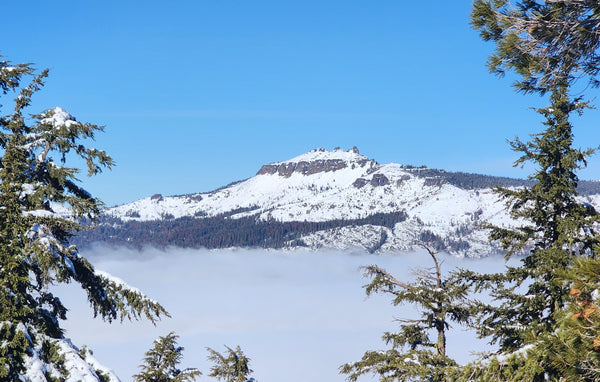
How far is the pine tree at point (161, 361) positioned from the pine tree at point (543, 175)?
41.2ft

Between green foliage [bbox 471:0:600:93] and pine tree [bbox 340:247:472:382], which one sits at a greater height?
green foliage [bbox 471:0:600:93]

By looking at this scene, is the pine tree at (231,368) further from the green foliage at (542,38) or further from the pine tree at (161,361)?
the green foliage at (542,38)

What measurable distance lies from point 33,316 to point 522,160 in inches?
601

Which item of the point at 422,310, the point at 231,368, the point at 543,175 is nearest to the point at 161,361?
the point at 231,368

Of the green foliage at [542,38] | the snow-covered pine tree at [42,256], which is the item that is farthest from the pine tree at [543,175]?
the snow-covered pine tree at [42,256]

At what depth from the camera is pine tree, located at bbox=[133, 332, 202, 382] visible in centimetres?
2123

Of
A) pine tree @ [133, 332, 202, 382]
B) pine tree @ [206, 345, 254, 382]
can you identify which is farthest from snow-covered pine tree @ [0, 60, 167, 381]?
pine tree @ [206, 345, 254, 382]

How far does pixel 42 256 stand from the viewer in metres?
11.3

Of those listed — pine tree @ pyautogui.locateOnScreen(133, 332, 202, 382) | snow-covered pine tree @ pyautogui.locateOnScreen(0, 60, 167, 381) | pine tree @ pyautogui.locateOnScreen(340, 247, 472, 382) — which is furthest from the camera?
pine tree @ pyautogui.locateOnScreen(133, 332, 202, 382)

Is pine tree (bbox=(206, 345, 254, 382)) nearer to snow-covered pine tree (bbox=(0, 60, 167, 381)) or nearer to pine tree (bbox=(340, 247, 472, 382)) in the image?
pine tree (bbox=(340, 247, 472, 382))

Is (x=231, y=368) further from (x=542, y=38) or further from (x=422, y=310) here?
(x=542, y=38)

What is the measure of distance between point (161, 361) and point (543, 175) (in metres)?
16.5

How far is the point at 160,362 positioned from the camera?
22.0 m

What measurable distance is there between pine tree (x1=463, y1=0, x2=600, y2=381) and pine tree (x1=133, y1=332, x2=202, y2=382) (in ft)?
41.2
